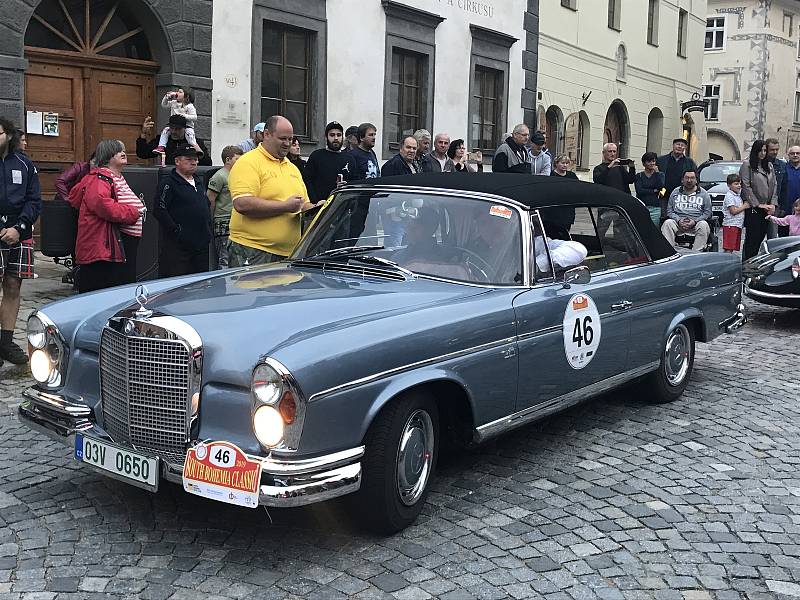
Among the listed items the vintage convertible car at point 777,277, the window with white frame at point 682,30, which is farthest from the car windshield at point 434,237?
the window with white frame at point 682,30

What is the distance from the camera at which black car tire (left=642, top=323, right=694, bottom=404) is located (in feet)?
21.2

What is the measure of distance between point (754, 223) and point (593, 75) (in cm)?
1243

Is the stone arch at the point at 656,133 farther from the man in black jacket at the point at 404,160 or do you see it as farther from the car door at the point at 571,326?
the car door at the point at 571,326

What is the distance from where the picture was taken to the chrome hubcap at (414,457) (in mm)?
4207

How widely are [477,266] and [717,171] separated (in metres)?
20.1

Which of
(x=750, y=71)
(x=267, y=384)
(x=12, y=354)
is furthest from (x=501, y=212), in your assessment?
(x=750, y=71)

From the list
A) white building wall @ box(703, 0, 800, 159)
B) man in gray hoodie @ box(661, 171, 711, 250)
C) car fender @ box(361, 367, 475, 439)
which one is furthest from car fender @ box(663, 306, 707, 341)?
white building wall @ box(703, 0, 800, 159)

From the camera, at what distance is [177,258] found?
25.8 feet

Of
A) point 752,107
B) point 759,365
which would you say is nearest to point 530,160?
point 759,365

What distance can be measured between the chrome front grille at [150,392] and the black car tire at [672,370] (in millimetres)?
3591

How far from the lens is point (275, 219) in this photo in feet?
22.5

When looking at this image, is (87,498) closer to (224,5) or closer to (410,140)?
(410,140)

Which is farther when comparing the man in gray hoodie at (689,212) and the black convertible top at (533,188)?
the man in gray hoodie at (689,212)

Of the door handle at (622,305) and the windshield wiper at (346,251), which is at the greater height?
the windshield wiper at (346,251)
